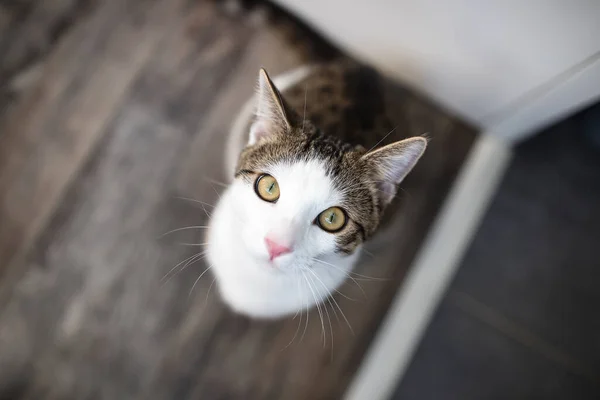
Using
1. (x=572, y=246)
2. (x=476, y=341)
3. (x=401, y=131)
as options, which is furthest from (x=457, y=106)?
(x=476, y=341)

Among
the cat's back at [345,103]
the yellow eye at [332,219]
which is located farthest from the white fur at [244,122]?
the yellow eye at [332,219]

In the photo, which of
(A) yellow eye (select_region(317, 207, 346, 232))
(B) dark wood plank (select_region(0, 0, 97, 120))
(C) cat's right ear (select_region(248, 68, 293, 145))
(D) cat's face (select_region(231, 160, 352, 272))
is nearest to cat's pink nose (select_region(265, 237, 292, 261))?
(D) cat's face (select_region(231, 160, 352, 272))

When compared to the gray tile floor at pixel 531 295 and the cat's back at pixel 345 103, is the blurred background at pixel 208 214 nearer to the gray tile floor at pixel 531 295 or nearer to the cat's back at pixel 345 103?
the gray tile floor at pixel 531 295

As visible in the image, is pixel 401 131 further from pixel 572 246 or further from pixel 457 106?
pixel 572 246

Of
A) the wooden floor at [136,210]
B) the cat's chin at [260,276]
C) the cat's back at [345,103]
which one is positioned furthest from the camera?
the wooden floor at [136,210]

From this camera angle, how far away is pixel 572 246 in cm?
151

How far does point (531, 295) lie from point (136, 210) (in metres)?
1.34

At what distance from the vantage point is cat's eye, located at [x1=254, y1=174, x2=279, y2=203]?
86 centimetres

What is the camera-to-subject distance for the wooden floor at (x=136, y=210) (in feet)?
4.50

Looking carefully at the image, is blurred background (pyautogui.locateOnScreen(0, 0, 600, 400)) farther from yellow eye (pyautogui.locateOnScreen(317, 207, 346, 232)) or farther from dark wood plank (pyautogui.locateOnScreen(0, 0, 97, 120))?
yellow eye (pyautogui.locateOnScreen(317, 207, 346, 232))

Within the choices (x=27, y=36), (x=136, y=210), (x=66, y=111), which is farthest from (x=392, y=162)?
(x=27, y=36)

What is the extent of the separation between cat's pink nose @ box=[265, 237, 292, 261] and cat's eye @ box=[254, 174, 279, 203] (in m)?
0.10

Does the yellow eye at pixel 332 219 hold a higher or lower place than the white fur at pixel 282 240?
higher

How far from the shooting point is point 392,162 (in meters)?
0.85
